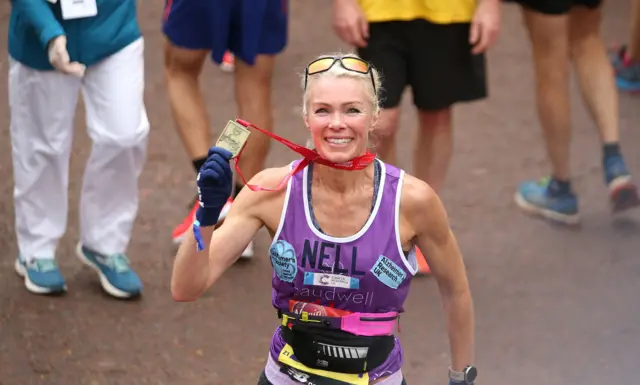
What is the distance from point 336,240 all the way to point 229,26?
220 centimetres

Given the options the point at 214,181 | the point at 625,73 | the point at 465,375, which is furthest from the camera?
the point at 625,73

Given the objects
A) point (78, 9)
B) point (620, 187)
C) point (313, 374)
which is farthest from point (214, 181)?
point (620, 187)

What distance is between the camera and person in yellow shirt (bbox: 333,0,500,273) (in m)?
4.63

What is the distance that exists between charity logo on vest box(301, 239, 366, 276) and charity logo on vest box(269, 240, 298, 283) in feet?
0.09

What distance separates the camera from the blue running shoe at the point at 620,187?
5.39 meters

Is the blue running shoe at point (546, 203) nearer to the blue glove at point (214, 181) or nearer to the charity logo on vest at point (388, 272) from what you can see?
the charity logo on vest at point (388, 272)

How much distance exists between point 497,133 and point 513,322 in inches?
89.5

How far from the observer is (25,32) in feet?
14.2

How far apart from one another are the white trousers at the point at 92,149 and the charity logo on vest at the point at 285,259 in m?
1.69

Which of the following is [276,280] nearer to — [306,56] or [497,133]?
[497,133]

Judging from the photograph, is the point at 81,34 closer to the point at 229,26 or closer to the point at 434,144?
the point at 229,26

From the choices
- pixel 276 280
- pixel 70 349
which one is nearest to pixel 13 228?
pixel 70 349

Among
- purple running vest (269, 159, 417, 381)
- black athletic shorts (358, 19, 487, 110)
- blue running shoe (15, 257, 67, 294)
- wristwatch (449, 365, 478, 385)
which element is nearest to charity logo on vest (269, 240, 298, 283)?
purple running vest (269, 159, 417, 381)

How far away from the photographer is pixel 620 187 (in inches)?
212
